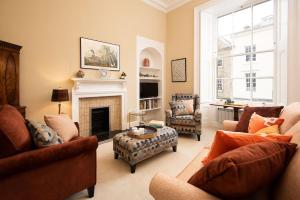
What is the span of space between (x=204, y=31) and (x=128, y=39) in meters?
2.18

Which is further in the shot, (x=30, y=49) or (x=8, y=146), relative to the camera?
(x=30, y=49)

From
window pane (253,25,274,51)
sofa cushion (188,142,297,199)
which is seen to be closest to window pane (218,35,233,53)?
window pane (253,25,274,51)

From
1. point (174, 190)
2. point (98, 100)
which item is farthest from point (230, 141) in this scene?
point (98, 100)

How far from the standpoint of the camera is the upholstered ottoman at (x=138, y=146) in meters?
2.20

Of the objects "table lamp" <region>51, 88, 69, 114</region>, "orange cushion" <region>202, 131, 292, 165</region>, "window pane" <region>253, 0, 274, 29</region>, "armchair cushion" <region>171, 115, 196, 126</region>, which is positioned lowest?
"armchair cushion" <region>171, 115, 196, 126</region>

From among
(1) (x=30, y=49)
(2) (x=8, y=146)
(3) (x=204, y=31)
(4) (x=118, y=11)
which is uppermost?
(4) (x=118, y=11)

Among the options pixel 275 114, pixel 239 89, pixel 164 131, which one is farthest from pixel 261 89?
pixel 164 131

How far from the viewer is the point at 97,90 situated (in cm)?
382

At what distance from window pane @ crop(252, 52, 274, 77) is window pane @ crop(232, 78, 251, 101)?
378 millimetres

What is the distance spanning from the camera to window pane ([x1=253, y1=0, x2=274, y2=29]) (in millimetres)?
3802

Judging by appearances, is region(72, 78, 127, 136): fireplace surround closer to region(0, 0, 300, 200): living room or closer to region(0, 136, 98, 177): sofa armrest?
region(0, 0, 300, 200): living room

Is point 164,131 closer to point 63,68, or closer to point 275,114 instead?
point 275,114

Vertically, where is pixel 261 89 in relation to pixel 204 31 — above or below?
below

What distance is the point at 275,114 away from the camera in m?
2.16
